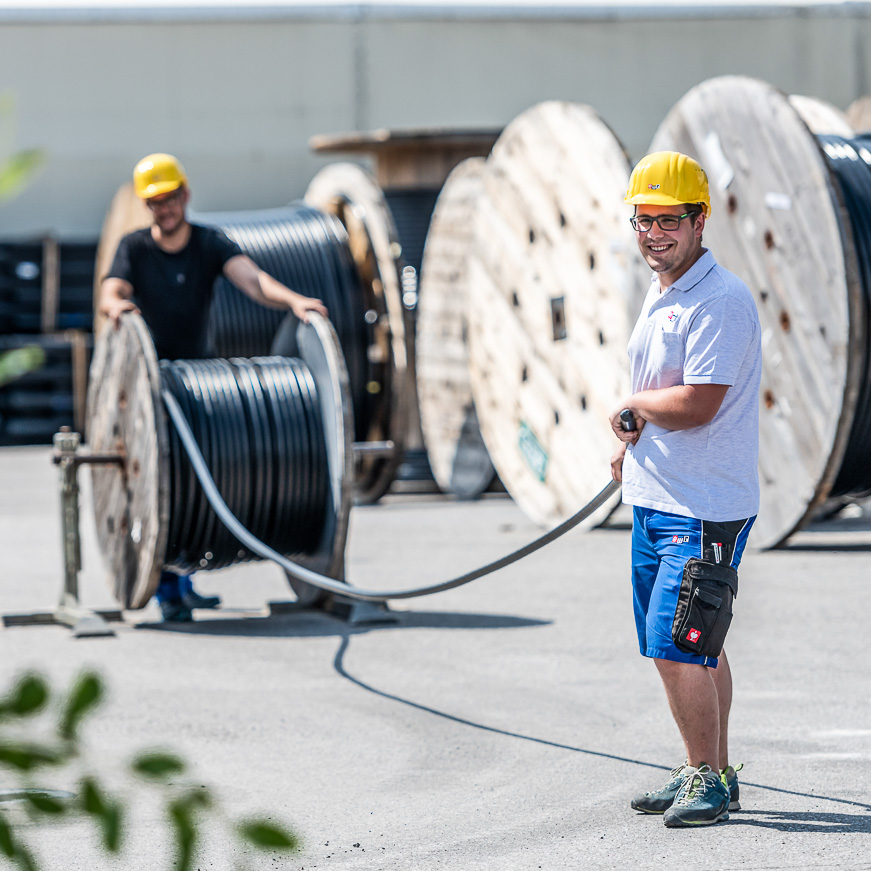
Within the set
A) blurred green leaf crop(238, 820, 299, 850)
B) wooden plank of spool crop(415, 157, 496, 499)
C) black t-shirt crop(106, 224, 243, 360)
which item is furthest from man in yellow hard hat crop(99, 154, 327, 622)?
blurred green leaf crop(238, 820, 299, 850)

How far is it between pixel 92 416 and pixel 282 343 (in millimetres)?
924

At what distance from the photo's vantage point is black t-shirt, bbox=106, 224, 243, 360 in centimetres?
680

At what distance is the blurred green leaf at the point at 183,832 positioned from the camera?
111 cm

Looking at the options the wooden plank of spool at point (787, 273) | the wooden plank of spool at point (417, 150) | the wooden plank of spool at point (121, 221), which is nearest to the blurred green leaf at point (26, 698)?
the wooden plank of spool at point (787, 273)

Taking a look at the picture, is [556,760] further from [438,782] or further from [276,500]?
[276,500]

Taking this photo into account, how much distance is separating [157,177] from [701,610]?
390cm

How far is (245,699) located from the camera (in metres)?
5.09

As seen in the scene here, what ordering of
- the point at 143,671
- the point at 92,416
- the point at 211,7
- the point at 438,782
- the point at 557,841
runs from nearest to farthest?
the point at 557,841
the point at 438,782
the point at 143,671
the point at 92,416
the point at 211,7

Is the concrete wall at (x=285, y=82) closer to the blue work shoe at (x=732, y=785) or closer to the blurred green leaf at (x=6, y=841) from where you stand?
the blue work shoe at (x=732, y=785)

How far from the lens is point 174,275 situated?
6805mm

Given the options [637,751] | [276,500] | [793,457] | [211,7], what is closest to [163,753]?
[637,751]

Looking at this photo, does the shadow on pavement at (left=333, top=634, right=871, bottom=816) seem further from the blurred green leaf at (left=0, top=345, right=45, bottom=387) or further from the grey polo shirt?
the blurred green leaf at (left=0, top=345, right=45, bottom=387)

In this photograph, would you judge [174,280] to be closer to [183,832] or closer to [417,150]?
[417,150]

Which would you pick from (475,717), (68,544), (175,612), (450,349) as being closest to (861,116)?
(450,349)
